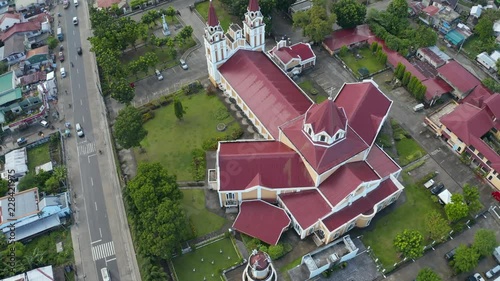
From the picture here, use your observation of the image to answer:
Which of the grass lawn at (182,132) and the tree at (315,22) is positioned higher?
the tree at (315,22)

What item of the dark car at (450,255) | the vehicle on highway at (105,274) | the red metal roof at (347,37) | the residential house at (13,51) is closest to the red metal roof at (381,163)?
the dark car at (450,255)

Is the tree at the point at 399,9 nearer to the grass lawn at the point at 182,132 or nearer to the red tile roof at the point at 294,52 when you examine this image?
the red tile roof at the point at 294,52

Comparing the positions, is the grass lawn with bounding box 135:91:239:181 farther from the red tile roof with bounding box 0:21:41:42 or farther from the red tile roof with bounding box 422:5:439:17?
the red tile roof with bounding box 422:5:439:17

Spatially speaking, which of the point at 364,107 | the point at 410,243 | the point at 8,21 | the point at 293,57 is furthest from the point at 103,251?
the point at 8,21

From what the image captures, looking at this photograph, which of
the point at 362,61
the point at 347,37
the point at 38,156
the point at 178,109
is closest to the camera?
the point at 38,156

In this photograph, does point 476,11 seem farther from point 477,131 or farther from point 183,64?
point 183,64
